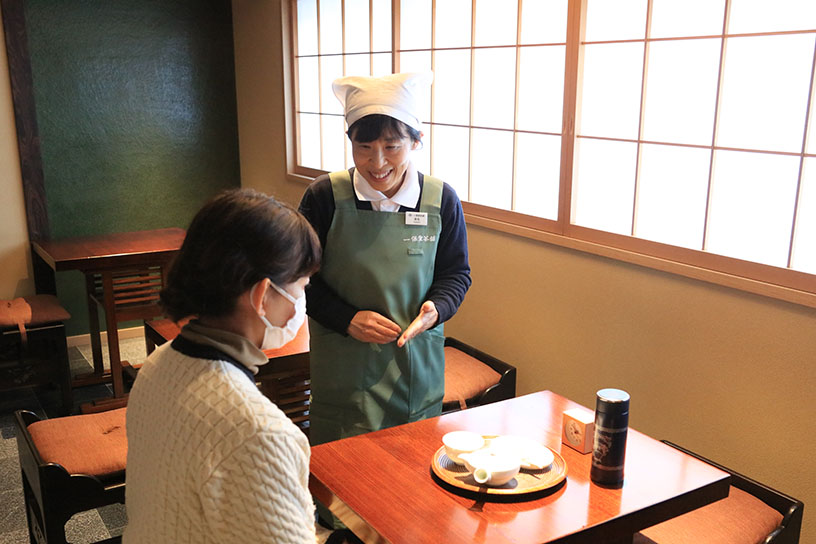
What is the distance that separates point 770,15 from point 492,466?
1.53 metres

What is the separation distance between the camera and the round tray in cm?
143

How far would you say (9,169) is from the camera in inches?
171

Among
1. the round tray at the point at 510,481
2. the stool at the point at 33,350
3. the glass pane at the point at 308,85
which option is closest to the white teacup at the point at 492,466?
the round tray at the point at 510,481

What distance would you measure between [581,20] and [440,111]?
103 cm

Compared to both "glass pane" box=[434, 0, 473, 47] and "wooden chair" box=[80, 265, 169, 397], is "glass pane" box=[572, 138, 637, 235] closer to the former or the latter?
"glass pane" box=[434, 0, 473, 47]

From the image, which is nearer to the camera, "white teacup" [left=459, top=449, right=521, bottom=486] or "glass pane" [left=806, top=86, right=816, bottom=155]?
"white teacup" [left=459, top=449, right=521, bottom=486]

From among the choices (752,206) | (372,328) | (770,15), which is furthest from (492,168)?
(372,328)

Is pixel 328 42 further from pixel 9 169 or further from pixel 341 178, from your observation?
pixel 341 178

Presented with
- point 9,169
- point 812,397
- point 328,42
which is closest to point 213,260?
point 812,397

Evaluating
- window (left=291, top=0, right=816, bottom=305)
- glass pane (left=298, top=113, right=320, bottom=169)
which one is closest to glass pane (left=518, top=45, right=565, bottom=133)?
window (left=291, top=0, right=816, bottom=305)

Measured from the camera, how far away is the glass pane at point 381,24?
12.3 ft

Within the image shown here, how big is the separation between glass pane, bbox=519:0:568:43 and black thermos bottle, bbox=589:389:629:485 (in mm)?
1696

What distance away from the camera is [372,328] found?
185 cm

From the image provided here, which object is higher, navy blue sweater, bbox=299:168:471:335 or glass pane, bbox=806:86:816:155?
glass pane, bbox=806:86:816:155
